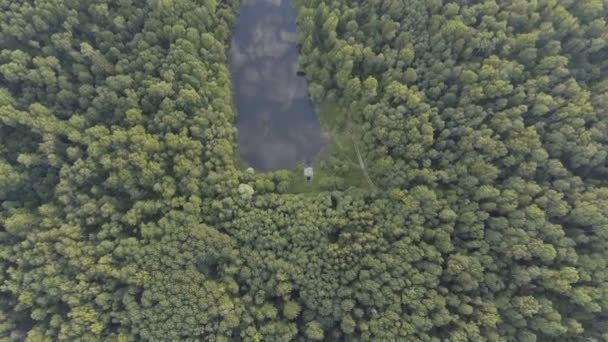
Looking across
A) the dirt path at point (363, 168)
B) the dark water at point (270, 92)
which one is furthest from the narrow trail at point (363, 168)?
the dark water at point (270, 92)

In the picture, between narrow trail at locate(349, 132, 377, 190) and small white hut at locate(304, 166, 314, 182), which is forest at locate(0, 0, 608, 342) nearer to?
narrow trail at locate(349, 132, 377, 190)

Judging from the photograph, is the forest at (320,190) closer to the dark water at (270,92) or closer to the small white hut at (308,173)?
the small white hut at (308,173)

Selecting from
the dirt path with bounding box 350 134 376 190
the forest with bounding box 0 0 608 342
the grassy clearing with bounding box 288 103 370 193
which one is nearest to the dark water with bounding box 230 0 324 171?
the grassy clearing with bounding box 288 103 370 193

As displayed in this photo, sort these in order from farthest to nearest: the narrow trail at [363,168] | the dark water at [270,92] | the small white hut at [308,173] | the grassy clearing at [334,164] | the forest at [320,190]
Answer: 1. the dark water at [270,92]
2. the small white hut at [308,173]
3. the grassy clearing at [334,164]
4. the narrow trail at [363,168]
5. the forest at [320,190]

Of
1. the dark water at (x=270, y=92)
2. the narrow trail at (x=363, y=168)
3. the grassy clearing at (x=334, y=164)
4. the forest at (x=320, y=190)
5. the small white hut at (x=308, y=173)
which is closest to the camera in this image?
the forest at (x=320, y=190)

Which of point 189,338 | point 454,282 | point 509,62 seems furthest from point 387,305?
point 509,62

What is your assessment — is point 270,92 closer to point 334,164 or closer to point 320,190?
point 334,164
